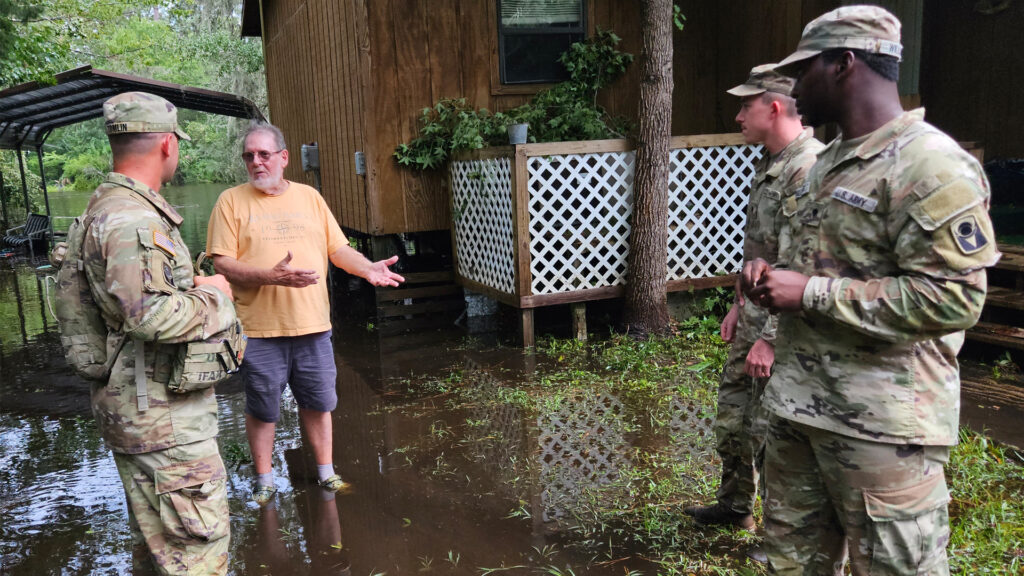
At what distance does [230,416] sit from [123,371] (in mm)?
3030

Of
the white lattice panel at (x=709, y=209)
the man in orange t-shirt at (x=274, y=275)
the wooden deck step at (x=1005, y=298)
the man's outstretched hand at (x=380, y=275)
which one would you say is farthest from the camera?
the white lattice panel at (x=709, y=209)

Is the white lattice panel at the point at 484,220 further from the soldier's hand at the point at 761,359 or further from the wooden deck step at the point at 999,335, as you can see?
the soldier's hand at the point at 761,359

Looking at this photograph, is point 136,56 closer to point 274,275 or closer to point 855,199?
point 274,275

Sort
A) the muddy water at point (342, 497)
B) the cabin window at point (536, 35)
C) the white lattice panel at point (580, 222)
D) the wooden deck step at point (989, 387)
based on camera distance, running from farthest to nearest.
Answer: the cabin window at point (536, 35) < the white lattice panel at point (580, 222) < the wooden deck step at point (989, 387) < the muddy water at point (342, 497)

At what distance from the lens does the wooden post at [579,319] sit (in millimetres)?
6797

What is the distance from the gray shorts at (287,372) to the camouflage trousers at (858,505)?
2.41 m

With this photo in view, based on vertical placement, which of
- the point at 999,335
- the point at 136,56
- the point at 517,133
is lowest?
the point at 999,335

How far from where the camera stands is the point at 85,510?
3.88 m

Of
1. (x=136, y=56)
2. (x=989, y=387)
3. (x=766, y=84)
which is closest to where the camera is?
(x=766, y=84)

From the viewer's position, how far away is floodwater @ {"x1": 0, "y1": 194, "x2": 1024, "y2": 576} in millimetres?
3314

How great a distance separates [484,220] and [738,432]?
4429 mm

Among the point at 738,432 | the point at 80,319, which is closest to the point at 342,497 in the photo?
the point at 80,319

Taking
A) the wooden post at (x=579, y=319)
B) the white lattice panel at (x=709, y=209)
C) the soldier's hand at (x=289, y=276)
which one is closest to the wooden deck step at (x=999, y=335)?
the white lattice panel at (x=709, y=209)

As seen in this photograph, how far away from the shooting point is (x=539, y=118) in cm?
768
